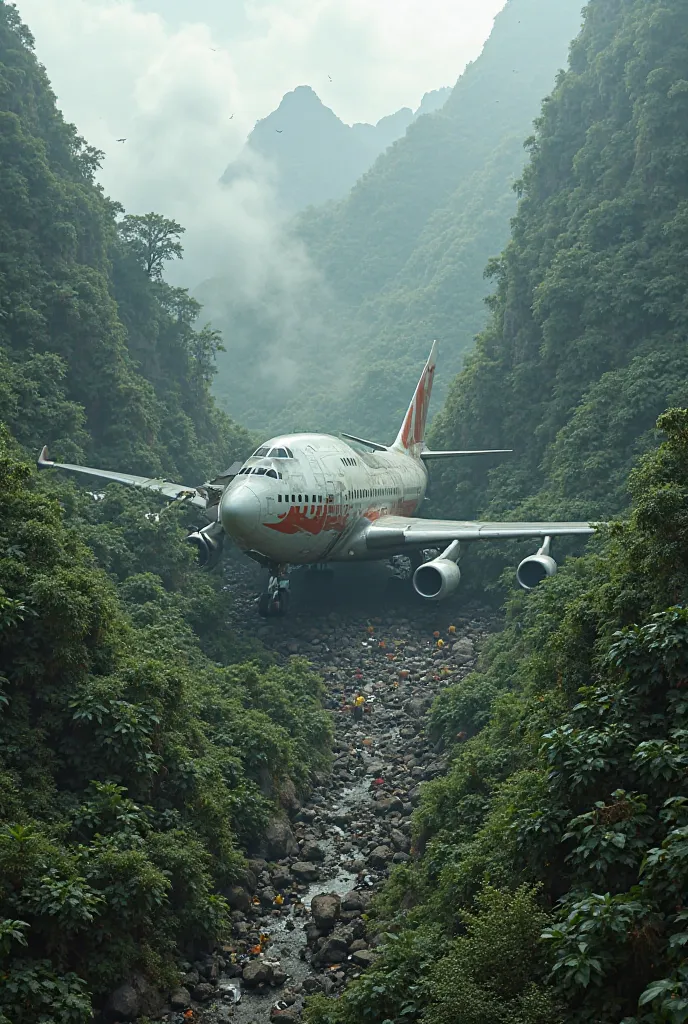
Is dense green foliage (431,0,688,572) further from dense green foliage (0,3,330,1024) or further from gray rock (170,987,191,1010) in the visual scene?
gray rock (170,987,191,1010)

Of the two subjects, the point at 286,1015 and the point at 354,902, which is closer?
the point at 286,1015

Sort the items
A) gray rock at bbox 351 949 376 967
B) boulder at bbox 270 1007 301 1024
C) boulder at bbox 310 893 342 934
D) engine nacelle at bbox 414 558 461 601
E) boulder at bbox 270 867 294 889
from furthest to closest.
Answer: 1. engine nacelle at bbox 414 558 461 601
2. boulder at bbox 270 867 294 889
3. boulder at bbox 310 893 342 934
4. gray rock at bbox 351 949 376 967
5. boulder at bbox 270 1007 301 1024

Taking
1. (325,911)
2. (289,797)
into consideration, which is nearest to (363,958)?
(325,911)

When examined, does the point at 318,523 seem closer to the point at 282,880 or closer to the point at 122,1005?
the point at 282,880

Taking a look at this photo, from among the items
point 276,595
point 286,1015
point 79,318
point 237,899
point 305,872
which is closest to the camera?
point 286,1015

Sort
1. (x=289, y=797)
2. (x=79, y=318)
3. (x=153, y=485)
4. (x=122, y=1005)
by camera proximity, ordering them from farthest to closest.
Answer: (x=79, y=318) < (x=153, y=485) < (x=289, y=797) < (x=122, y=1005)

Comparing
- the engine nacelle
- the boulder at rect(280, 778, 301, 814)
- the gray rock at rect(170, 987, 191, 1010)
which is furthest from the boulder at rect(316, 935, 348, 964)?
the engine nacelle

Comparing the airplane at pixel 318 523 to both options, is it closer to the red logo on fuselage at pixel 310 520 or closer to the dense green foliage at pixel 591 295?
the red logo on fuselage at pixel 310 520

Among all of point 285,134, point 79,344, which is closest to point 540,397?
point 79,344
